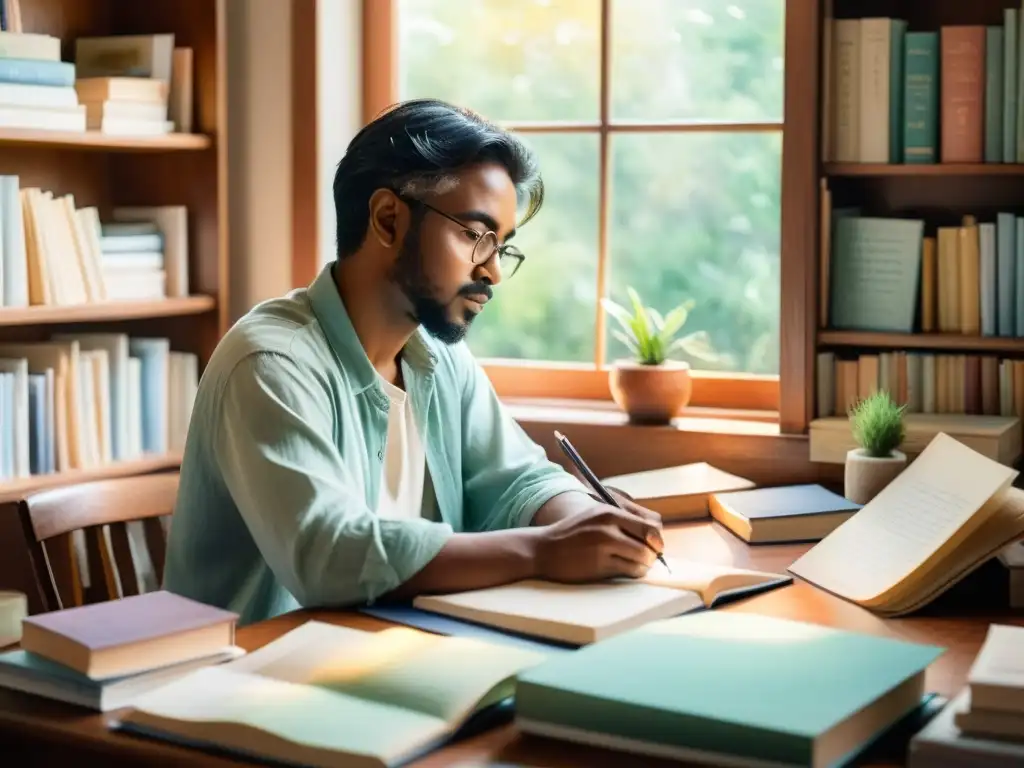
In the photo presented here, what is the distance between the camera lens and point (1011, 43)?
2.59m

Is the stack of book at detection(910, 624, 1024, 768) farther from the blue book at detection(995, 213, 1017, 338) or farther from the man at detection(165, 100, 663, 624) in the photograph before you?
the blue book at detection(995, 213, 1017, 338)

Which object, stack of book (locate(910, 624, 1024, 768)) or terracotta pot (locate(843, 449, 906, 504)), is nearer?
stack of book (locate(910, 624, 1024, 768))

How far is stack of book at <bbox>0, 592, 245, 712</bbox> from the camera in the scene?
138 cm

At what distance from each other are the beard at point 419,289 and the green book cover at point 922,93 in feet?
3.31

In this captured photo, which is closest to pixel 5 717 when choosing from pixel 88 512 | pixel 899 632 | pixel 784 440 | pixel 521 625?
pixel 521 625

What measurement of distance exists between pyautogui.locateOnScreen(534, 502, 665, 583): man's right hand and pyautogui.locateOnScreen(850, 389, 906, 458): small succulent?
0.70 m

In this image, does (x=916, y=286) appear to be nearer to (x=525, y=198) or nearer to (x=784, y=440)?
(x=784, y=440)

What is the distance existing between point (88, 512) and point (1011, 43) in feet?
5.91

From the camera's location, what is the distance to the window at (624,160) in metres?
3.04

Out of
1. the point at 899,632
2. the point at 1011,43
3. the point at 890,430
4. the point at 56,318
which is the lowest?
the point at 899,632

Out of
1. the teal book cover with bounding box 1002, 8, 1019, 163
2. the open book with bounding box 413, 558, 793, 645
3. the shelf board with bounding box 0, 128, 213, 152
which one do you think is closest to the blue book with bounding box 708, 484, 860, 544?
the open book with bounding box 413, 558, 793, 645

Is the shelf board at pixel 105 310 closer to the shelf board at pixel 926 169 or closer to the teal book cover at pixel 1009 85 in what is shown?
the shelf board at pixel 926 169

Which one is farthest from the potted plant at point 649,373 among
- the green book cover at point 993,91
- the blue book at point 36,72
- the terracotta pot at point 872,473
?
the blue book at point 36,72

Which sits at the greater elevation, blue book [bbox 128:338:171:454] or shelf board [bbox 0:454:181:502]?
blue book [bbox 128:338:171:454]
